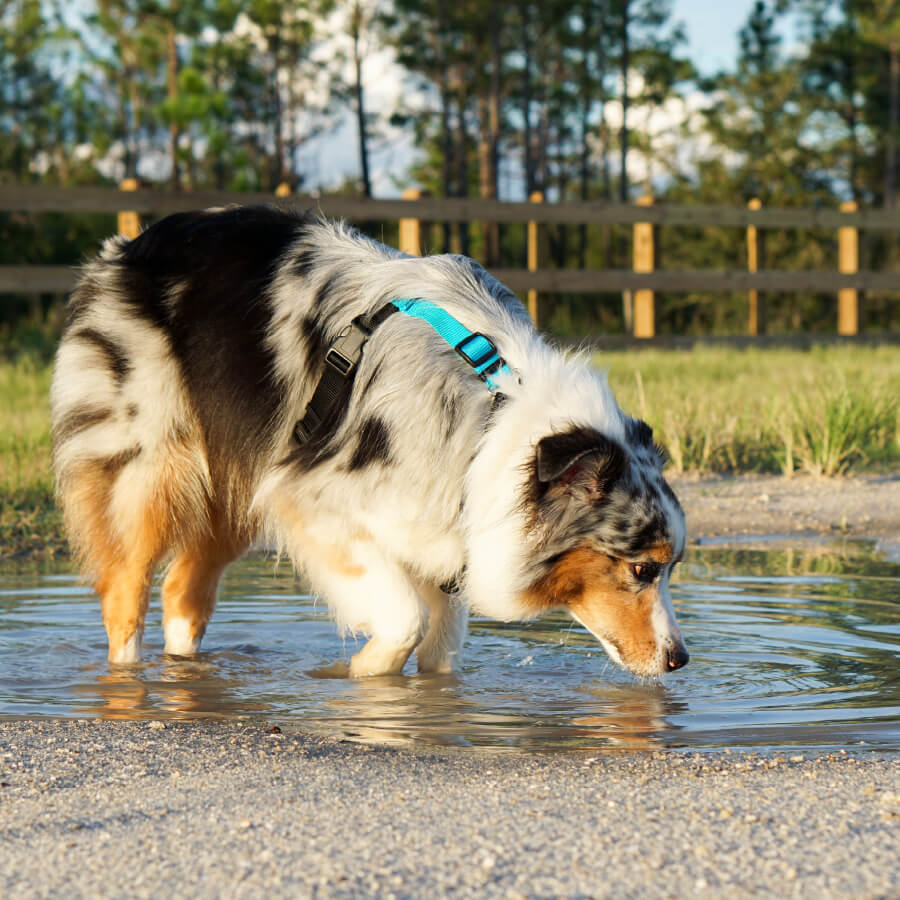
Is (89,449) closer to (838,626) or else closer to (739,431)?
(838,626)

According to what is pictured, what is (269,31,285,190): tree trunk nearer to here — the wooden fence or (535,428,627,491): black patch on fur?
the wooden fence

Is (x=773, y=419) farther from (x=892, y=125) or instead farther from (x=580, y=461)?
(x=892, y=125)

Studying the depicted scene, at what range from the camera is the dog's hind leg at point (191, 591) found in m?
→ 5.03

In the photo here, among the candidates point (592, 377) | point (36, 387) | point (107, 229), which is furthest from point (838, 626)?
point (107, 229)

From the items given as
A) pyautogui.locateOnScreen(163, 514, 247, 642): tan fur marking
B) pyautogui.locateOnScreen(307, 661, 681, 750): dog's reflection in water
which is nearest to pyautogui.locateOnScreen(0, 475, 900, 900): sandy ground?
pyautogui.locateOnScreen(307, 661, 681, 750): dog's reflection in water

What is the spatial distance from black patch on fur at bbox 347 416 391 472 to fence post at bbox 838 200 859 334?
1410 cm

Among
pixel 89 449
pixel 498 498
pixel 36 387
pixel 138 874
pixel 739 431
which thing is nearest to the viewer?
pixel 138 874

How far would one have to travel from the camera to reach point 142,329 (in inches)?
188

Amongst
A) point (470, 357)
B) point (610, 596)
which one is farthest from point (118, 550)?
point (610, 596)

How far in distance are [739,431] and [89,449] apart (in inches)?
213

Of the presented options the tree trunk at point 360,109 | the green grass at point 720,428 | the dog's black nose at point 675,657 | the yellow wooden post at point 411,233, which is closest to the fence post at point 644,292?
the yellow wooden post at point 411,233

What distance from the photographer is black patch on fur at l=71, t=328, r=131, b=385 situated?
15.6 feet

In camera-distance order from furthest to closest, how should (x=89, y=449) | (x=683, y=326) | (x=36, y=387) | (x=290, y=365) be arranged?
(x=683, y=326)
(x=36, y=387)
(x=89, y=449)
(x=290, y=365)

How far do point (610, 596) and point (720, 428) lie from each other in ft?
17.3
